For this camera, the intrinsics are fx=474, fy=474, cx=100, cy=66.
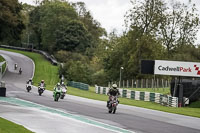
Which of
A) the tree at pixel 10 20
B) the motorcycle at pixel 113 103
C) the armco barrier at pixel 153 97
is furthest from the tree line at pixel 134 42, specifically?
the motorcycle at pixel 113 103

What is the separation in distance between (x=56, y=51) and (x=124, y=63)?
1342 inches

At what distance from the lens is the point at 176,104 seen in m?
40.8

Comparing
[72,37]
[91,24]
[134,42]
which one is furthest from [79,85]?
[91,24]

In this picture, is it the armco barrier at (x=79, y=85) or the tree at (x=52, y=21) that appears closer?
the armco barrier at (x=79, y=85)

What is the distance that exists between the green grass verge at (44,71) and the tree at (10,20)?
321 inches

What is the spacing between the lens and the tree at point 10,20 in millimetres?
76688

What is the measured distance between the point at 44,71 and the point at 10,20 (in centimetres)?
1437

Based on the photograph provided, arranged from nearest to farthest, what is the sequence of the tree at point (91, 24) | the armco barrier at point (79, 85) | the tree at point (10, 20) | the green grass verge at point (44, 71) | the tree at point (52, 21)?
the armco barrier at point (79, 85) → the tree at point (10, 20) → the green grass verge at point (44, 71) → the tree at point (52, 21) → the tree at point (91, 24)

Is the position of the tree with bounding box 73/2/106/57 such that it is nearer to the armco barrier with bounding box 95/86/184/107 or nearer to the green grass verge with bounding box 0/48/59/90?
the green grass verge with bounding box 0/48/59/90

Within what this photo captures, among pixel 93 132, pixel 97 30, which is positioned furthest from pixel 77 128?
pixel 97 30

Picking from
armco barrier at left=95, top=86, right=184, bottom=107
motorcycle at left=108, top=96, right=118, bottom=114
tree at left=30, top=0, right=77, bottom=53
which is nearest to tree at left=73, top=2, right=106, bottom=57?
tree at left=30, top=0, right=77, bottom=53

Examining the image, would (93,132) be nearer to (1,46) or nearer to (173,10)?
(173,10)

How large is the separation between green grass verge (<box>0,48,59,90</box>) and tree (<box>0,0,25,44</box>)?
816cm

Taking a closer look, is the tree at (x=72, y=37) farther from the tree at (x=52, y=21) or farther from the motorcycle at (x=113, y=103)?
the motorcycle at (x=113, y=103)
